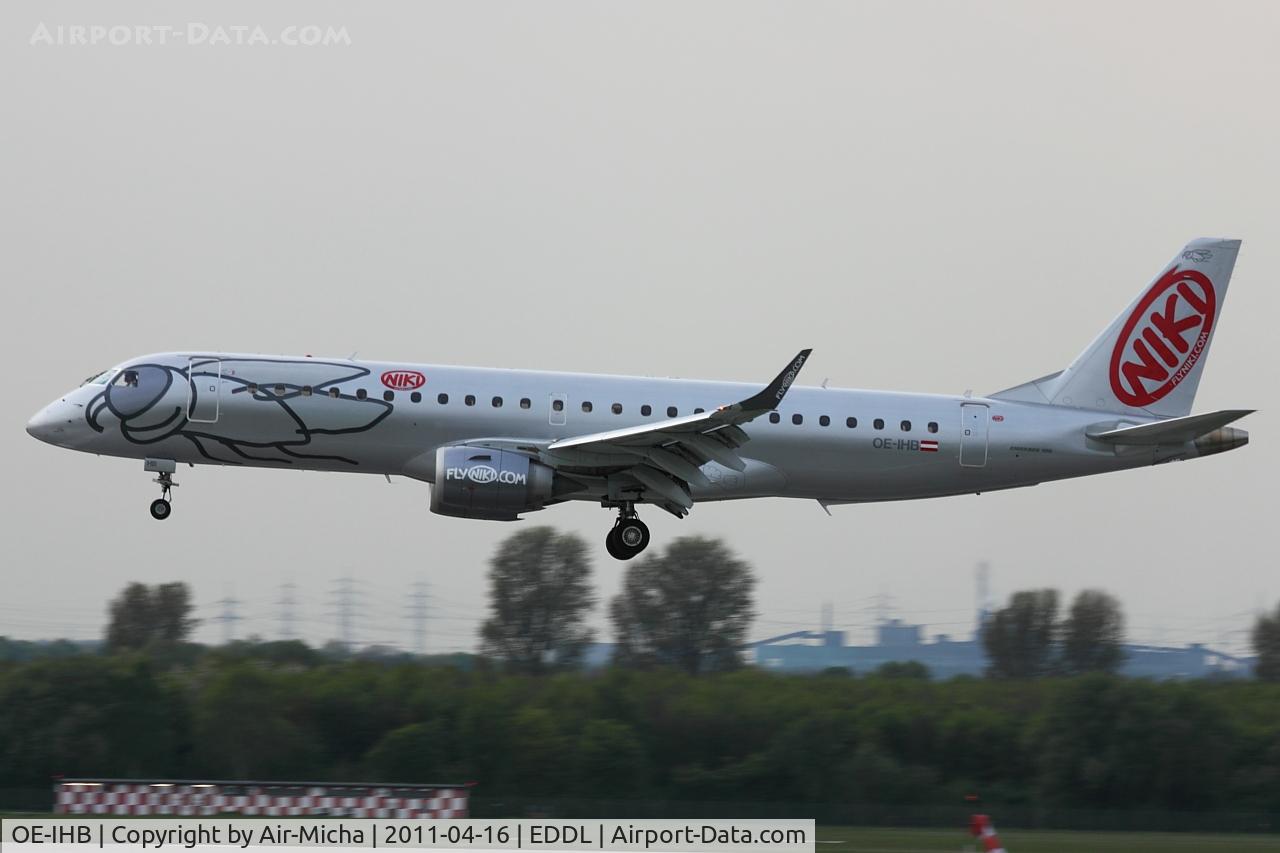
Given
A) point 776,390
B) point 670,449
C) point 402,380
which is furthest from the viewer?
point 402,380

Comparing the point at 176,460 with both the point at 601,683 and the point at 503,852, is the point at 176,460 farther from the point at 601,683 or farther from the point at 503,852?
the point at 601,683

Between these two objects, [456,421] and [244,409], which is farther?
[456,421]

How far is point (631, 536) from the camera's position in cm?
3981

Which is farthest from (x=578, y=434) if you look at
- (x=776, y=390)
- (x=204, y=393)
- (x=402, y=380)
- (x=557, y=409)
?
(x=204, y=393)

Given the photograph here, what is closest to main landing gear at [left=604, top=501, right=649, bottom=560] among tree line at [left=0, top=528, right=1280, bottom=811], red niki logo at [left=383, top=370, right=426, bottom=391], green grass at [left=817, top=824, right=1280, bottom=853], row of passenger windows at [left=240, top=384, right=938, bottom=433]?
row of passenger windows at [left=240, top=384, right=938, bottom=433]

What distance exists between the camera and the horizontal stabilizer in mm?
38562

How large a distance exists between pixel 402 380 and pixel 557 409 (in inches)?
136

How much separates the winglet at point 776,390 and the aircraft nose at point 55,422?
49.6 feet

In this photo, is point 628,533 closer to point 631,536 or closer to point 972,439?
point 631,536

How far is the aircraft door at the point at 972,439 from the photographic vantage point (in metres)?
40.3

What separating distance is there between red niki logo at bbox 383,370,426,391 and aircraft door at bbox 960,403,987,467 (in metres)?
12.4

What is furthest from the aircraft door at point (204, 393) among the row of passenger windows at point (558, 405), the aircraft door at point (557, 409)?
the aircraft door at point (557, 409)

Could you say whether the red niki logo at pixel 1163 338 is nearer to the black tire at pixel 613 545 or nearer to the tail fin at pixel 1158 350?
the tail fin at pixel 1158 350

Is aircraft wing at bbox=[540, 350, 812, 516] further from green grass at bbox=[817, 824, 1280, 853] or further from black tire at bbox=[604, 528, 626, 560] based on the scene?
green grass at bbox=[817, 824, 1280, 853]
